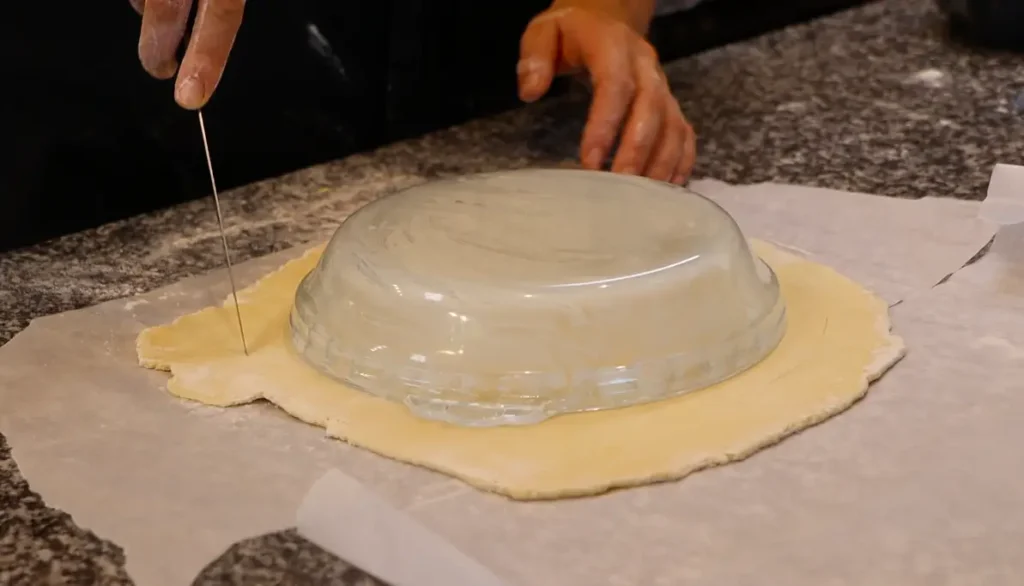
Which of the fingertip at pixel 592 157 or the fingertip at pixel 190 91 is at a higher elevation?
the fingertip at pixel 190 91

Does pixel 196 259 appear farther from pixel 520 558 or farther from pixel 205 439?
pixel 520 558

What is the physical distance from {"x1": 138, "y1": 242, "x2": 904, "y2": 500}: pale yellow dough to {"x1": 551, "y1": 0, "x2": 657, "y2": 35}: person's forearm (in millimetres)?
495

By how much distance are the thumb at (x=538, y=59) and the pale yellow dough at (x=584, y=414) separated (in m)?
0.40

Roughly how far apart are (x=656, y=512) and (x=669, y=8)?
3.96 ft

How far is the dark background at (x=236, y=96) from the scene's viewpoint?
1.06m

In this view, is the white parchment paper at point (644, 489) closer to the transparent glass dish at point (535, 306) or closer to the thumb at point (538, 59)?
the transparent glass dish at point (535, 306)

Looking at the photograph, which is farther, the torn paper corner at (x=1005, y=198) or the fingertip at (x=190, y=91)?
the torn paper corner at (x=1005, y=198)

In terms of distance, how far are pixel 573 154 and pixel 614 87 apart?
0.18m

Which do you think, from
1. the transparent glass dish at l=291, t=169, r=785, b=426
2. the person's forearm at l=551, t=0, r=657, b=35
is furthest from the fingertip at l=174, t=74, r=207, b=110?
the person's forearm at l=551, t=0, r=657, b=35

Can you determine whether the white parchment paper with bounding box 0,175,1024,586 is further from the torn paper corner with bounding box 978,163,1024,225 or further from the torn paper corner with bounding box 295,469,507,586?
the torn paper corner with bounding box 978,163,1024,225

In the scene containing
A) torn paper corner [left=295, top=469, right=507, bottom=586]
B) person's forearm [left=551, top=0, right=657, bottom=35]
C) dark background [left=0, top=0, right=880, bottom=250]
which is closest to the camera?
torn paper corner [left=295, top=469, right=507, bottom=586]

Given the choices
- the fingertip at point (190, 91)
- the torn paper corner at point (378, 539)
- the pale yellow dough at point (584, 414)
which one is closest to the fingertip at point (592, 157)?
the pale yellow dough at point (584, 414)

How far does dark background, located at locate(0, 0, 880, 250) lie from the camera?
3.49ft

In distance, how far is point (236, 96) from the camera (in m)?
1.20
